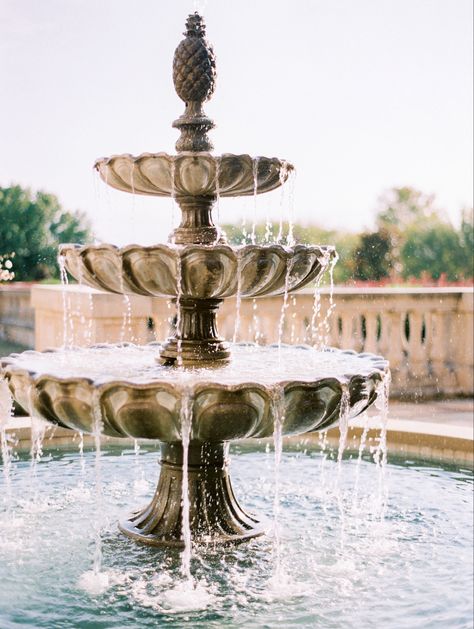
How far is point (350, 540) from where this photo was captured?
526cm

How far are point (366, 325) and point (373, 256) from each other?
146ft

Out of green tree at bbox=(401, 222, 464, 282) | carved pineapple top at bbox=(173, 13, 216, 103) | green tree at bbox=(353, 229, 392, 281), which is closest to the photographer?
carved pineapple top at bbox=(173, 13, 216, 103)

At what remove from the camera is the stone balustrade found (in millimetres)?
10008

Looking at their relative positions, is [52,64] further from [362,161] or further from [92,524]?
[92,524]

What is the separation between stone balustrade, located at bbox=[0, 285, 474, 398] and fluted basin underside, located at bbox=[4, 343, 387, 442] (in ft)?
15.9

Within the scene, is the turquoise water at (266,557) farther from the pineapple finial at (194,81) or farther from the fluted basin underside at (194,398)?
the pineapple finial at (194,81)

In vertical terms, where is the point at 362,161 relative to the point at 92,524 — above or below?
above

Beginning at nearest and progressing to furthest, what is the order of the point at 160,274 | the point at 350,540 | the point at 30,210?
the point at 160,274, the point at 350,540, the point at 30,210

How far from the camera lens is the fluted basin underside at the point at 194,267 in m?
4.43

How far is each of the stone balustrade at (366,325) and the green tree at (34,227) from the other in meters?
42.9

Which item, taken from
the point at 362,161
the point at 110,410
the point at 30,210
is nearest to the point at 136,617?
the point at 110,410

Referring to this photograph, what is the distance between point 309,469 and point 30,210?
5632cm

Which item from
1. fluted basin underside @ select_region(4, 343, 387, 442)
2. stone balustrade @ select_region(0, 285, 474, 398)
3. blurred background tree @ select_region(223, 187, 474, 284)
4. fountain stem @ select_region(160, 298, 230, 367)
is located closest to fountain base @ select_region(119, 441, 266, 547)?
fountain stem @ select_region(160, 298, 230, 367)

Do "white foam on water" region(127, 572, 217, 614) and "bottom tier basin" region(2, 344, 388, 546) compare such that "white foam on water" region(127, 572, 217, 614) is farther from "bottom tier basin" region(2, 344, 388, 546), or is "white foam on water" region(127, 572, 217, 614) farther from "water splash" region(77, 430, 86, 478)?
"water splash" region(77, 430, 86, 478)
